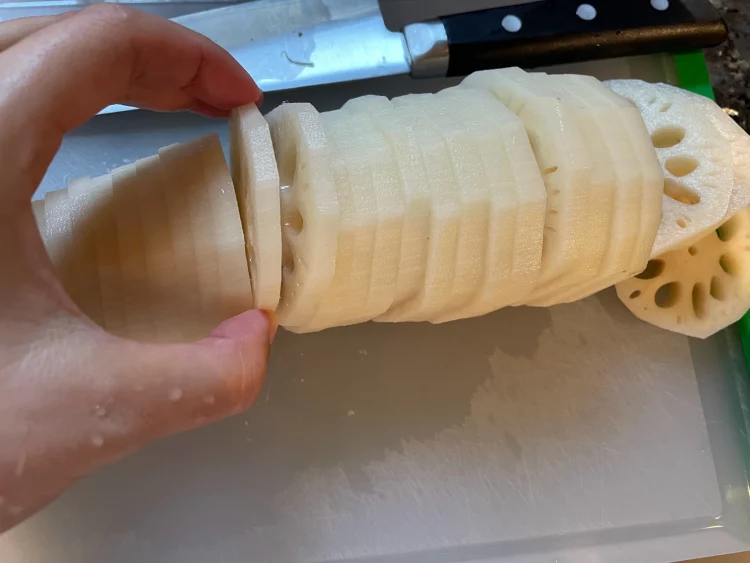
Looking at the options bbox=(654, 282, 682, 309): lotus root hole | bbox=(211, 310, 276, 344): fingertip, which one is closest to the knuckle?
bbox=(211, 310, 276, 344): fingertip

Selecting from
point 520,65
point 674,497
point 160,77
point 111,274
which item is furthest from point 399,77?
point 674,497

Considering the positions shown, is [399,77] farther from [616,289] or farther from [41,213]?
[41,213]

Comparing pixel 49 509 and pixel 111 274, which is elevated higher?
pixel 111 274

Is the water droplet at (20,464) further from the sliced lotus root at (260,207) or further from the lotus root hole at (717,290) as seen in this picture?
the lotus root hole at (717,290)

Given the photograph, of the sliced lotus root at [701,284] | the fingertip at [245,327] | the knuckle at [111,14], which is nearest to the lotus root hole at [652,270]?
the sliced lotus root at [701,284]

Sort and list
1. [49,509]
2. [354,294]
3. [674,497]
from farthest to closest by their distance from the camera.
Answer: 1. [674,497]
2. [49,509]
3. [354,294]

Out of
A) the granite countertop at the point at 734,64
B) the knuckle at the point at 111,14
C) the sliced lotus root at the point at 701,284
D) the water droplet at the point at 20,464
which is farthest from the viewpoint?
the granite countertop at the point at 734,64
